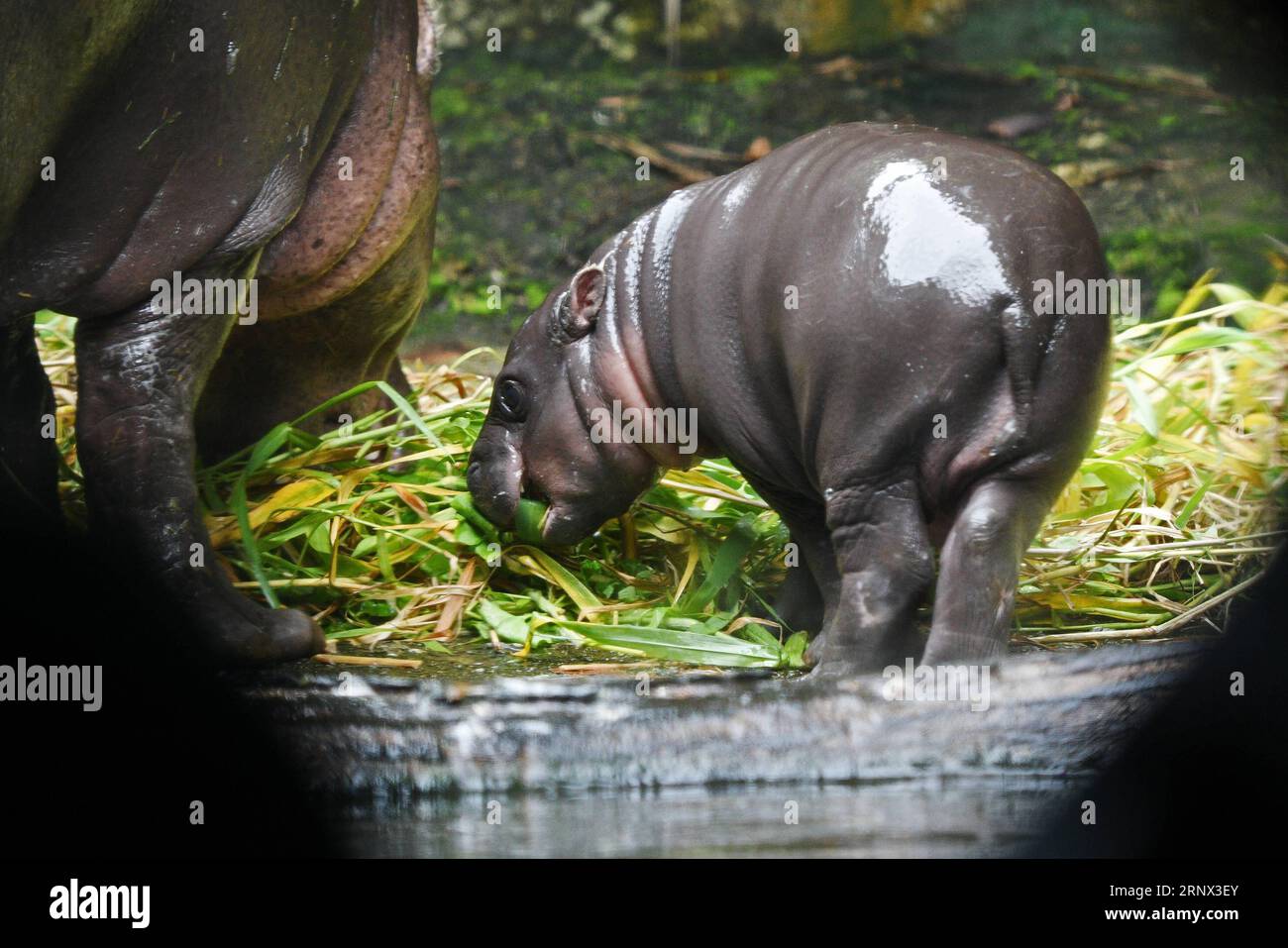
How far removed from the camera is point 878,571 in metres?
3.00

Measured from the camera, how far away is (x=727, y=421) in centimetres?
335

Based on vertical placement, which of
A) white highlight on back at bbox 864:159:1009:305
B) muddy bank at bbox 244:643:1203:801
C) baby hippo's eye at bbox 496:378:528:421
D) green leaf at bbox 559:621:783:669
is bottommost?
muddy bank at bbox 244:643:1203:801

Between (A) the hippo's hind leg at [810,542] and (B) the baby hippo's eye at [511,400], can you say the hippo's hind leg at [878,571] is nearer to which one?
(A) the hippo's hind leg at [810,542]

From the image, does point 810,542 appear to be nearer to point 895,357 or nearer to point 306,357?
point 895,357

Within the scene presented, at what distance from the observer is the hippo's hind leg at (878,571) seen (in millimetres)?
2955

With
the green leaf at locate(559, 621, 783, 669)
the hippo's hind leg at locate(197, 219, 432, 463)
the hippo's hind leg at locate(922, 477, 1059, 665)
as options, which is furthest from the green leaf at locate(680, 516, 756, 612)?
the hippo's hind leg at locate(197, 219, 432, 463)

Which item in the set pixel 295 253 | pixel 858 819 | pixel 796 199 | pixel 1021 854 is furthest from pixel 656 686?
pixel 295 253

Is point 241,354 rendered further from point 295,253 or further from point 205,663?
point 205,663

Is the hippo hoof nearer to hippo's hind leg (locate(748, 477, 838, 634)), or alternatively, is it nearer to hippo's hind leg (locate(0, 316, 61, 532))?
hippo's hind leg (locate(0, 316, 61, 532))

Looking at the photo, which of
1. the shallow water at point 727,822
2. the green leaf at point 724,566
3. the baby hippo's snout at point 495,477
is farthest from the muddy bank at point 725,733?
the baby hippo's snout at point 495,477

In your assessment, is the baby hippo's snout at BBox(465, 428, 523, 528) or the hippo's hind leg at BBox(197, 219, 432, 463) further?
the hippo's hind leg at BBox(197, 219, 432, 463)

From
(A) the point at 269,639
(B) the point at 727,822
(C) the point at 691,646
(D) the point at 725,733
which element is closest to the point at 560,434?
(C) the point at 691,646

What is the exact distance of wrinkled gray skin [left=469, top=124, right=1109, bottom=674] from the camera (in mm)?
2818
